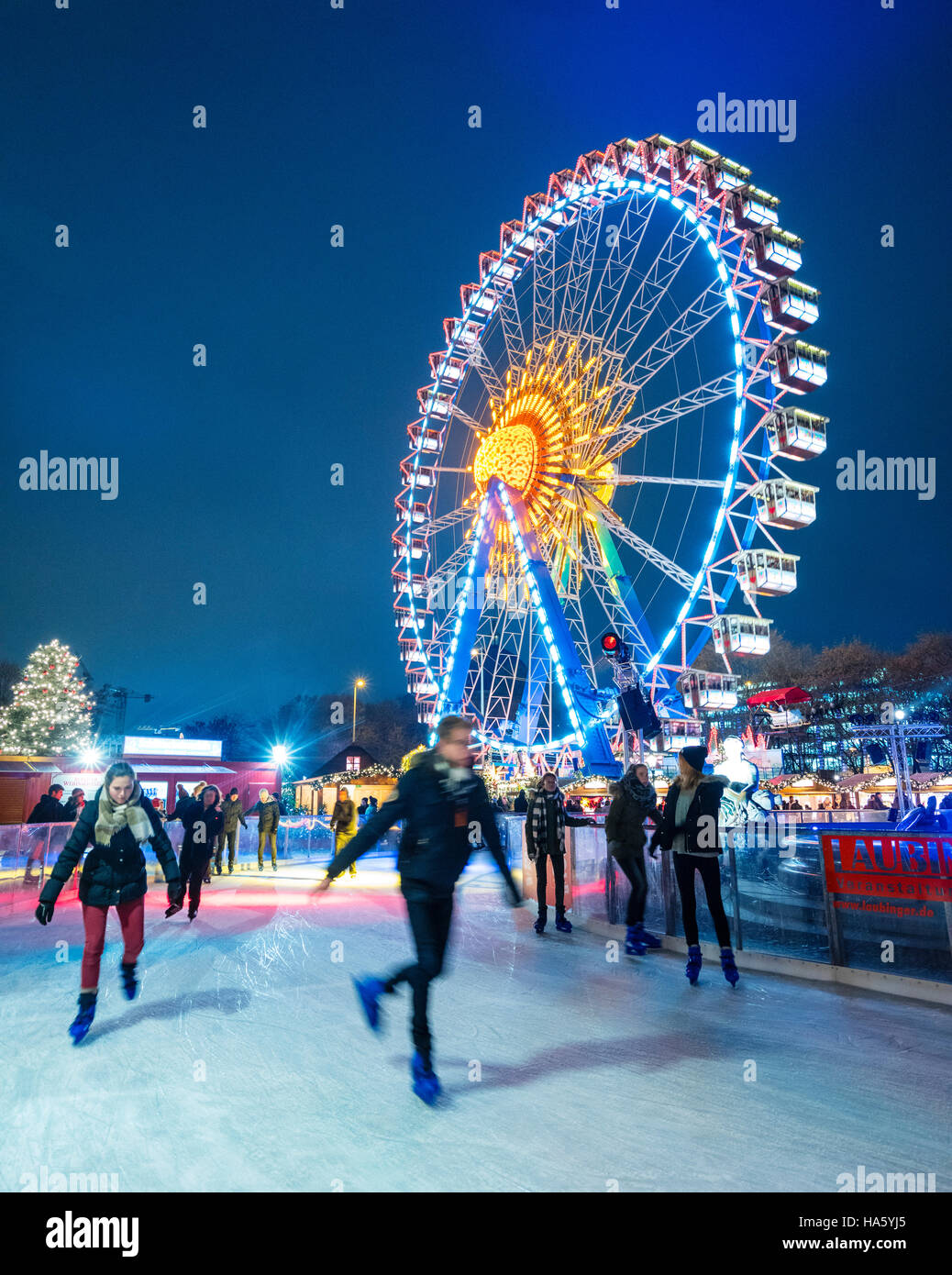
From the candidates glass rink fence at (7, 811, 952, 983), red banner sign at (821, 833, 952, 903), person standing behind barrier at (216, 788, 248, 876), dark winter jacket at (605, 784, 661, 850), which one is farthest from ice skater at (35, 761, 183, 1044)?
person standing behind barrier at (216, 788, 248, 876)

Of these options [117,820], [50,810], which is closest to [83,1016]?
[117,820]

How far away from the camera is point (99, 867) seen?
4.77m

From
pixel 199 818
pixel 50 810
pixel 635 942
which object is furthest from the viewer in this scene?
pixel 50 810

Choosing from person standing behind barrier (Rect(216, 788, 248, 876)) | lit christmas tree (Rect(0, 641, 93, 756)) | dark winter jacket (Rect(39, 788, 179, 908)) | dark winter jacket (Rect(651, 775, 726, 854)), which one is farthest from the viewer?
lit christmas tree (Rect(0, 641, 93, 756))

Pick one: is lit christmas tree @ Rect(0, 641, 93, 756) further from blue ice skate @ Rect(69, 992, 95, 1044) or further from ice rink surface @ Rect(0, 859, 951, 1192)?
blue ice skate @ Rect(69, 992, 95, 1044)

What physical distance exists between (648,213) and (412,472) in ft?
36.4

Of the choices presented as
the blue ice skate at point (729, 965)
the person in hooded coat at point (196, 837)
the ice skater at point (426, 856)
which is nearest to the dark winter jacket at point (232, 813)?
the person in hooded coat at point (196, 837)

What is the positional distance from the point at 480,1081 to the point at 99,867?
101 inches

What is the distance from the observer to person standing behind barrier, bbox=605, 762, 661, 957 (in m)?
7.22

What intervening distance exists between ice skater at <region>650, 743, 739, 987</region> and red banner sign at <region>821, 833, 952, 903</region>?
107 cm

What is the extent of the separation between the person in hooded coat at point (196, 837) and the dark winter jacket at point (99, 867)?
3.72m

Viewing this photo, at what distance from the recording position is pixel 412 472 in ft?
89.1

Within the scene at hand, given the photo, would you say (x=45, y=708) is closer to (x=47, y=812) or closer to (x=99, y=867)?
(x=47, y=812)
